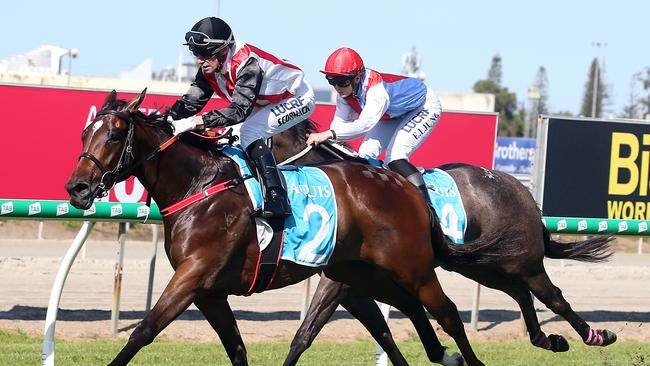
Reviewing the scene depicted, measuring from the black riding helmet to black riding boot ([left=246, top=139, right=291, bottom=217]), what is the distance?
0.57 m

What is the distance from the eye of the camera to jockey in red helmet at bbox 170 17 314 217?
18.1 ft

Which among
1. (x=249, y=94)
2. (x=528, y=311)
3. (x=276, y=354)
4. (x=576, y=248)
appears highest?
(x=249, y=94)

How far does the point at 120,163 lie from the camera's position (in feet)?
17.3

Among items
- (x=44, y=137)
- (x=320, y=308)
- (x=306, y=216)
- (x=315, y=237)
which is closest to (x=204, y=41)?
(x=306, y=216)

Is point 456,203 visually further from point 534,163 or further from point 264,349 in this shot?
point 534,163

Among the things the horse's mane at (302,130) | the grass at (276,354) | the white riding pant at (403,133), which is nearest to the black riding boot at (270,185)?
the horse's mane at (302,130)

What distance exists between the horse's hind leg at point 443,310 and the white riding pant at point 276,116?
1.14 metres

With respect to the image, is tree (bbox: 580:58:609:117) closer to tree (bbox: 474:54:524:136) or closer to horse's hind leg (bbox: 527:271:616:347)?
tree (bbox: 474:54:524:136)

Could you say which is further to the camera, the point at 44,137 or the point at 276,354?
the point at 44,137

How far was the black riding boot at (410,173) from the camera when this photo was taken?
663cm

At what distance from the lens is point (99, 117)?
210 inches

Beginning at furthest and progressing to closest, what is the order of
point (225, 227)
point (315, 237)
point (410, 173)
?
1. point (410, 173)
2. point (315, 237)
3. point (225, 227)

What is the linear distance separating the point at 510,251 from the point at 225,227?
2.17 m

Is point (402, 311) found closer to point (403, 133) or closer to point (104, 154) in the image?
point (403, 133)
